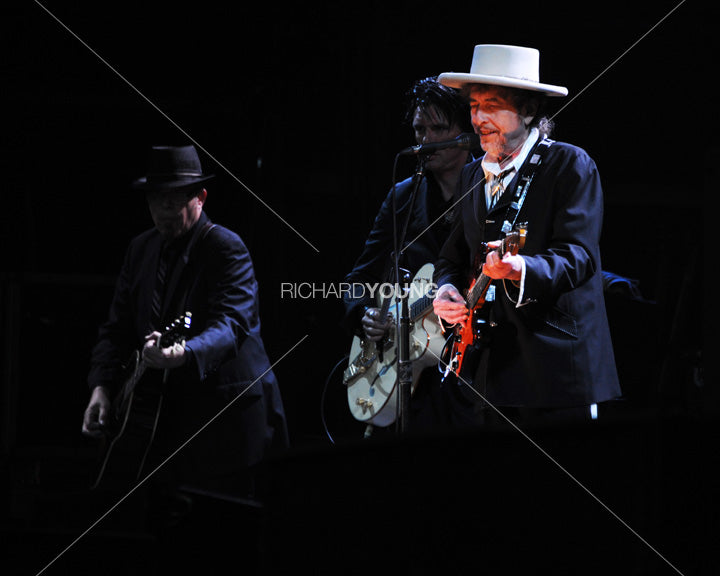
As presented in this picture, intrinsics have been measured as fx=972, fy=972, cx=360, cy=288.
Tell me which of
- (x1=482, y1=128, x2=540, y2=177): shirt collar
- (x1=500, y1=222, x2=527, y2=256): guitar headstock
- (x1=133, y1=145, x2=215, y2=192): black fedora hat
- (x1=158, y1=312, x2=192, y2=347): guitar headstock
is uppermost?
(x1=133, y1=145, x2=215, y2=192): black fedora hat

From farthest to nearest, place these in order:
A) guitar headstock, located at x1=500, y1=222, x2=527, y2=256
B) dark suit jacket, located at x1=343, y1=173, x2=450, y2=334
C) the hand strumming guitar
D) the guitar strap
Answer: the hand strumming guitar
dark suit jacket, located at x1=343, y1=173, x2=450, y2=334
the guitar strap
guitar headstock, located at x1=500, y1=222, x2=527, y2=256

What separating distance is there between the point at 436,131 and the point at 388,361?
1.10 m

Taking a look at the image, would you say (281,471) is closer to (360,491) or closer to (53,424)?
(360,491)

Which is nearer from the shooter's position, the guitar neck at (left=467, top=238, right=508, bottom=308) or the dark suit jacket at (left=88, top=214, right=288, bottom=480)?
the guitar neck at (left=467, top=238, right=508, bottom=308)

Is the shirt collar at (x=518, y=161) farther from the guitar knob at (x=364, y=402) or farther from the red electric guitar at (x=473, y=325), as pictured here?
the guitar knob at (x=364, y=402)

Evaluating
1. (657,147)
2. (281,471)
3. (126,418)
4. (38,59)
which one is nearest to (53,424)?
(126,418)

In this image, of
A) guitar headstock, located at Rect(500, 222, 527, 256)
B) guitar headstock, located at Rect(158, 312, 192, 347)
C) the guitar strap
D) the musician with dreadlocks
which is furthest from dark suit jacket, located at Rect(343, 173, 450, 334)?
guitar headstock, located at Rect(500, 222, 527, 256)

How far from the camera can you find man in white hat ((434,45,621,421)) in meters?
2.97

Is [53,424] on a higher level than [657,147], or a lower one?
lower

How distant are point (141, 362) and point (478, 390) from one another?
1820 mm

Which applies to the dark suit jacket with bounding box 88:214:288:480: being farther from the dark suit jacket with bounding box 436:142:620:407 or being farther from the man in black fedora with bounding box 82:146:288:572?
the dark suit jacket with bounding box 436:142:620:407

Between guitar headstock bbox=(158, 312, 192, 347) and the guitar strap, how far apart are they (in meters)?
1.61

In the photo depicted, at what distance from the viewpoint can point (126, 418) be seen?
14.2 ft

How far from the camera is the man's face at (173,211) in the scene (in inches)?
180
